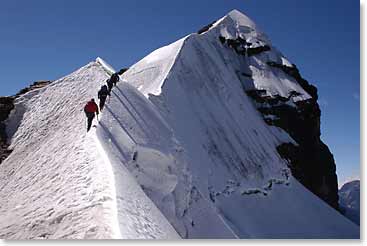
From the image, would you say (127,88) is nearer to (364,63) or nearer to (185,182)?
(185,182)

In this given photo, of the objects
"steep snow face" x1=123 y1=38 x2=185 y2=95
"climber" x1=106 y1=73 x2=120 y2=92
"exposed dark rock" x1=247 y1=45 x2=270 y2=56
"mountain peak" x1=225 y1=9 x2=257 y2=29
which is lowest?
"climber" x1=106 y1=73 x2=120 y2=92

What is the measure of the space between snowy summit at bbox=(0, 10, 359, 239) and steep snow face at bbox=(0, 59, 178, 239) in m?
0.04

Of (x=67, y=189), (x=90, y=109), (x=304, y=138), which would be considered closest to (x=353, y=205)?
(x=304, y=138)

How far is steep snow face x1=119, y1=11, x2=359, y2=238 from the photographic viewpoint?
19266 millimetres

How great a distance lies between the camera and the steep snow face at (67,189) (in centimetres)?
657

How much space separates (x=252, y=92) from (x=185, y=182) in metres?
26.5

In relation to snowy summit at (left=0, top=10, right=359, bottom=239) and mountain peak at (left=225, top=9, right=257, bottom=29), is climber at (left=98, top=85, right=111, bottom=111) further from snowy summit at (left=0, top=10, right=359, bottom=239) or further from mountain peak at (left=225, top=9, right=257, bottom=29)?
mountain peak at (left=225, top=9, right=257, bottom=29)

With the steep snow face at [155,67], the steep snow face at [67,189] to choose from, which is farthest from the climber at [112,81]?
the steep snow face at [155,67]

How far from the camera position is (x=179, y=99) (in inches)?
998

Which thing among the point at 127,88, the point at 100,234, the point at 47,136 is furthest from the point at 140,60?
the point at 100,234

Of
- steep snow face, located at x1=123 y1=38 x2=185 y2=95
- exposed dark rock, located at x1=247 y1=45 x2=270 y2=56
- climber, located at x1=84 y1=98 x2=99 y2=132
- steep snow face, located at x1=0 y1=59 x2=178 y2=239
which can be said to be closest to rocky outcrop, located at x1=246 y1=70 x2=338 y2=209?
exposed dark rock, located at x1=247 y1=45 x2=270 y2=56

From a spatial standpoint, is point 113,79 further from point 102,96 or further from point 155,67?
point 155,67

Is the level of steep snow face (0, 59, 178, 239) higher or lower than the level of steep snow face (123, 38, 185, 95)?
lower

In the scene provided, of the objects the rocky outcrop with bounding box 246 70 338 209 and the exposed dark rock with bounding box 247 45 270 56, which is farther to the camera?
the exposed dark rock with bounding box 247 45 270 56
